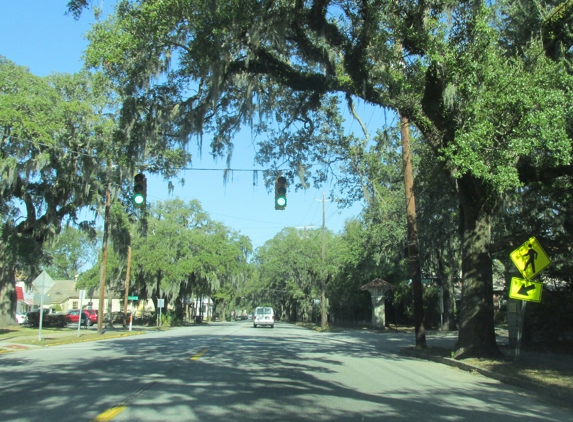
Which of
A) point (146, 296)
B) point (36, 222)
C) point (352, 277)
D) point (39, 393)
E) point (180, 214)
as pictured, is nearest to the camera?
point (39, 393)

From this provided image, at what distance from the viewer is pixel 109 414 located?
24.6ft

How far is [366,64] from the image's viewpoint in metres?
14.4

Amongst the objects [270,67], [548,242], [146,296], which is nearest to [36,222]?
[146,296]

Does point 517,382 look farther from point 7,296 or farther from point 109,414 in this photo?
point 7,296

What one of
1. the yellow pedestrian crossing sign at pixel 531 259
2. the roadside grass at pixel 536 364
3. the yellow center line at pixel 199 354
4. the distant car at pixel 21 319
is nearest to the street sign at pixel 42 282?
the yellow center line at pixel 199 354

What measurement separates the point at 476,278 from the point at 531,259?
216 centimetres

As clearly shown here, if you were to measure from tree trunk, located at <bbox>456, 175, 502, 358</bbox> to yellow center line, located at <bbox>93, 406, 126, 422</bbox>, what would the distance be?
34.8 feet

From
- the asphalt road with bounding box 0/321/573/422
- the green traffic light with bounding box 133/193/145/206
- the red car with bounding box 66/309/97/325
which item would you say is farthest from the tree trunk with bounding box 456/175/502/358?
the red car with bounding box 66/309/97/325

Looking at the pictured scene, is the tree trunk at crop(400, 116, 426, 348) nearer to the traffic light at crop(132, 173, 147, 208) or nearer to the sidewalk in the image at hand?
the sidewalk

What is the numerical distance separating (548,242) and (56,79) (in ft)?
85.3

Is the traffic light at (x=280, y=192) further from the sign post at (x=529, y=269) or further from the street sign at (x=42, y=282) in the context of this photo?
the street sign at (x=42, y=282)

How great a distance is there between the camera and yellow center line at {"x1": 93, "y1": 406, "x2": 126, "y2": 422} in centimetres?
718

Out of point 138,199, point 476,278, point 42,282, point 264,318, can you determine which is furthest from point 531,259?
point 264,318

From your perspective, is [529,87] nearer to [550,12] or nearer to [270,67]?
[550,12]
